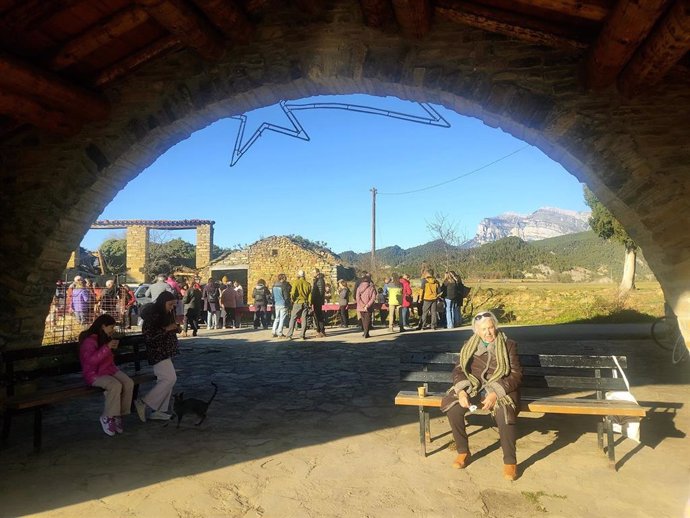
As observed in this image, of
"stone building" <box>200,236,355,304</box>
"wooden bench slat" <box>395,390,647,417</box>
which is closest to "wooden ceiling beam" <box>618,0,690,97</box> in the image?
"wooden bench slat" <box>395,390,647,417</box>

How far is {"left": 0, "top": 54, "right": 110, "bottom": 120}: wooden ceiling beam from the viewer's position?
416cm

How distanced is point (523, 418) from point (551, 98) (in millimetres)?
3182

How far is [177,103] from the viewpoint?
5.39 m

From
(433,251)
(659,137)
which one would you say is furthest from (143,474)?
(433,251)

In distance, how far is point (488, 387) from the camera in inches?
137

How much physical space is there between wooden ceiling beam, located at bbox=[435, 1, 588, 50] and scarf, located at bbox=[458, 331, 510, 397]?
2.98 m

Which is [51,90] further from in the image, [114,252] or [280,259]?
[114,252]

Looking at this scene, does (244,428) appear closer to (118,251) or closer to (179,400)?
(179,400)

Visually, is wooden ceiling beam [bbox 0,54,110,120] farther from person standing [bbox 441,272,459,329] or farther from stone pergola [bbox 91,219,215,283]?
stone pergola [bbox 91,219,215,283]

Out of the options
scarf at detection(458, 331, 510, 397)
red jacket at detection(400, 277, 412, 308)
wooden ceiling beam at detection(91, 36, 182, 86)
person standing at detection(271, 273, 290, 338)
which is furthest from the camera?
red jacket at detection(400, 277, 412, 308)

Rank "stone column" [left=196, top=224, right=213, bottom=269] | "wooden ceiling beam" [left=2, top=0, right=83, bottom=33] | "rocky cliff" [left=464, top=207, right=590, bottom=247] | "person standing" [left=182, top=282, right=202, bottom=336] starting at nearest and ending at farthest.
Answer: "wooden ceiling beam" [left=2, top=0, right=83, bottom=33]
"person standing" [left=182, top=282, right=202, bottom=336]
"stone column" [left=196, top=224, right=213, bottom=269]
"rocky cliff" [left=464, top=207, right=590, bottom=247]

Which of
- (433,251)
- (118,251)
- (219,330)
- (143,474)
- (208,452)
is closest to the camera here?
(143,474)

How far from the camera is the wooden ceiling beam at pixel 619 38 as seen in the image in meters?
3.42

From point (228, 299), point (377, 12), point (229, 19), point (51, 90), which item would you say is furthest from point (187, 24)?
point (228, 299)
